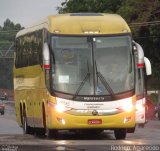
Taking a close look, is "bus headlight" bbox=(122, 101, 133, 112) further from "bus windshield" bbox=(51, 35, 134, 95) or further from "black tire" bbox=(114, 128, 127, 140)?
"black tire" bbox=(114, 128, 127, 140)

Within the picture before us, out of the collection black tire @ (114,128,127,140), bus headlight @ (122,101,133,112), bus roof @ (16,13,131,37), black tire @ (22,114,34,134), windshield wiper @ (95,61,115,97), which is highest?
bus roof @ (16,13,131,37)

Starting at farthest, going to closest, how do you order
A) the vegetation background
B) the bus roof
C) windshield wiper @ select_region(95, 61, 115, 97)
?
the vegetation background
the bus roof
windshield wiper @ select_region(95, 61, 115, 97)

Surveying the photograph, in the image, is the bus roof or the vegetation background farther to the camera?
the vegetation background

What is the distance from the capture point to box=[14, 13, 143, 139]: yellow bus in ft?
69.7

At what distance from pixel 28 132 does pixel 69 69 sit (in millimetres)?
6162

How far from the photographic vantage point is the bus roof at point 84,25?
21.8 metres

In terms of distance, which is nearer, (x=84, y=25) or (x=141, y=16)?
(x=84, y=25)

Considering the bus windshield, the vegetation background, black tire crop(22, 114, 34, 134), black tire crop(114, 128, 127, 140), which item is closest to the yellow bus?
the bus windshield

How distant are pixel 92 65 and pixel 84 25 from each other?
4.17 feet

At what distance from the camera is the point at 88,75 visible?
21.4 m

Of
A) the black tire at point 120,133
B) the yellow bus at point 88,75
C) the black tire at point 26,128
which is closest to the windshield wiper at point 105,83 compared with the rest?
→ the yellow bus at point 88,75

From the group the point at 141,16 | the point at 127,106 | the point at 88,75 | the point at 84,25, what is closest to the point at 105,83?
the point at 88,75

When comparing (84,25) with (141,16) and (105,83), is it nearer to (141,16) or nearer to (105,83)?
(105,83)

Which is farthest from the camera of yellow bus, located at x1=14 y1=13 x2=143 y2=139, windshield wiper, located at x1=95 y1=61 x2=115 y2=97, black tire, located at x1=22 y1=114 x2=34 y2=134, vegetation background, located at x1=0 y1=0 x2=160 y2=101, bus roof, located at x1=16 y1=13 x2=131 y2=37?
vegetation background, located at x1=0 y1=0 x2=160 y2=101
